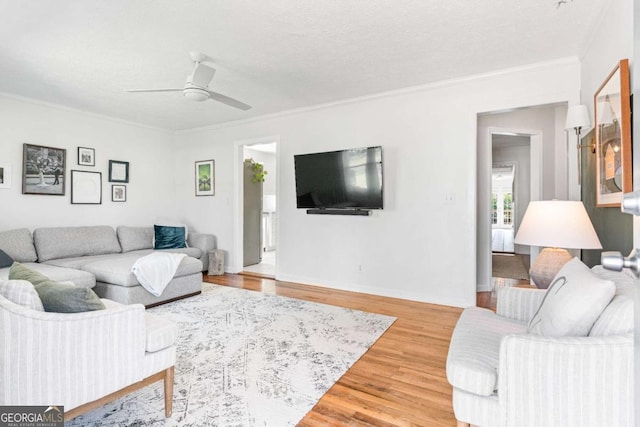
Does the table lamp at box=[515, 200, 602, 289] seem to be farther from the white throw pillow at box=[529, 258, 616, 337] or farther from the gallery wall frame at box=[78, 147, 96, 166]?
the gallery wall frame at box=[78, 147, 96, 166]

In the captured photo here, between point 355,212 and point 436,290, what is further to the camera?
point 355,212

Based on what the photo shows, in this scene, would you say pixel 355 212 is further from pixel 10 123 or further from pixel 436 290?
pixel 10 123

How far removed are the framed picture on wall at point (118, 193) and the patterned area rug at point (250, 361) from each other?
253 centimetres

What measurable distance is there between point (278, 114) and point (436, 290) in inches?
129

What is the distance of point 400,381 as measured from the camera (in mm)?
2129

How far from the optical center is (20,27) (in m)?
2.53

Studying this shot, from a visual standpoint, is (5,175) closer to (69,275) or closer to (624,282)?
(69,275)

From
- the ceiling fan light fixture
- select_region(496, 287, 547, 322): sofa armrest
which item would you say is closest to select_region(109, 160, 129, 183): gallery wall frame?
the ceiling fan light fixture

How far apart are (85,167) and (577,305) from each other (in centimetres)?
588

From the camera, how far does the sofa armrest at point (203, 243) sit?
17.8ft

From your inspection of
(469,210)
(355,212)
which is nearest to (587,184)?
(469,210)

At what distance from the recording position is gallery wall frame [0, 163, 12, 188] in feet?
13.4

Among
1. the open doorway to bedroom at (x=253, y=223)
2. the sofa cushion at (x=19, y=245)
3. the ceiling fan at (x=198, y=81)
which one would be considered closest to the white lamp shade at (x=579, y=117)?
the ceiling fan at (x=198, y=81)

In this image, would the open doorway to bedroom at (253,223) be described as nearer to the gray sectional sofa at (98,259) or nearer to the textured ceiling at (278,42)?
the gray sectional sofa at (98,259)
